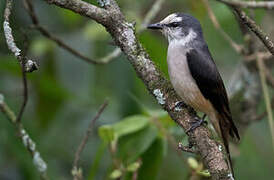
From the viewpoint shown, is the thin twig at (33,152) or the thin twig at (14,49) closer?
the thin twig at (14,49)

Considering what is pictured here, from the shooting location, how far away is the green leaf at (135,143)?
14.1 ft

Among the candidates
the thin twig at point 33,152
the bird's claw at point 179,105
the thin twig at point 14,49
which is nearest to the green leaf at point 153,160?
the bird's claw at point 179,105

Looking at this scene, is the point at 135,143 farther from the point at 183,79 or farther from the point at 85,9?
the point at 85,9

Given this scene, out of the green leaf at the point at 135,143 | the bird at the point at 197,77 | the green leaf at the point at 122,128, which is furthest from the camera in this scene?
the bird at the point at 197,77

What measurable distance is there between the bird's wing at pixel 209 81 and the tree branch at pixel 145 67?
2.77 ft

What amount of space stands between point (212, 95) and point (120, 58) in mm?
1340

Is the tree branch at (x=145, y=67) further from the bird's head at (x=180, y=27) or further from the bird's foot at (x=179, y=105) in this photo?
the bird's head at (x=180, y=27)

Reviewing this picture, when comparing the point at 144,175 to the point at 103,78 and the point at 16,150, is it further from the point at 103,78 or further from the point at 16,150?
the point at 103,78

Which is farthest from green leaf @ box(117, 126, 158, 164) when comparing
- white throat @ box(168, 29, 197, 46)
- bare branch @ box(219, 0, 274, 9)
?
bare branch @ box(219, 0, 274, 9)

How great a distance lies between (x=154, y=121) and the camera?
437cm

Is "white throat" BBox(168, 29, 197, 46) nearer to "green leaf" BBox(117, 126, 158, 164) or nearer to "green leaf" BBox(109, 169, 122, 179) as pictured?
"green leaf" BBox(117, 126, 158, 164)

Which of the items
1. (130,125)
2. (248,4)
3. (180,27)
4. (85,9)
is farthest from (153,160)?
(248,4)

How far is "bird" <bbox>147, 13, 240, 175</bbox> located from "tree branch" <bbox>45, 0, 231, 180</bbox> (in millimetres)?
646

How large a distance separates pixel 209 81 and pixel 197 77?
0.11 metres
